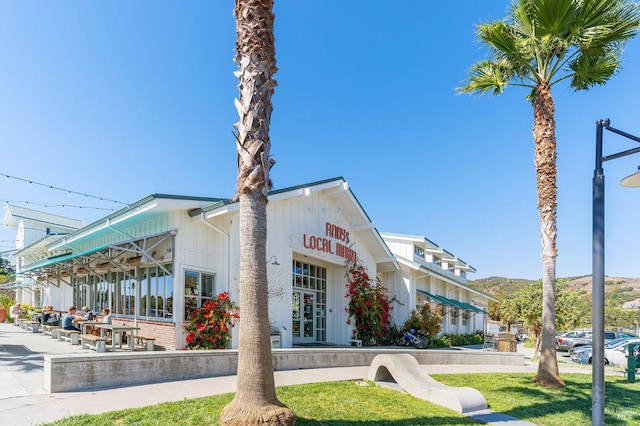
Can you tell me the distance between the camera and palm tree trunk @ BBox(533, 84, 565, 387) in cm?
1112

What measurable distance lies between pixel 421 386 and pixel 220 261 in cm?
691

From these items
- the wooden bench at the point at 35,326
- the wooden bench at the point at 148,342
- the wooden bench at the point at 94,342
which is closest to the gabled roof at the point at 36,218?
the wooden bench at the point at 35,326

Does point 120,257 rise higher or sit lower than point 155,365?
higher

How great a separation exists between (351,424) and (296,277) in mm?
10592

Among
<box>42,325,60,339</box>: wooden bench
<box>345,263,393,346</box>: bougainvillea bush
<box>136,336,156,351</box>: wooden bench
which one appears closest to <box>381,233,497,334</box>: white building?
<box>345,263,393,346</box>: bougainvillea bush

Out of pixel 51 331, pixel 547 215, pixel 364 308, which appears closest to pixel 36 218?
pixel 51 331

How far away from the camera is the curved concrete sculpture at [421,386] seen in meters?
8.27

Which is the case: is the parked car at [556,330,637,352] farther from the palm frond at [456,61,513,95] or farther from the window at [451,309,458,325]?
the palm frond at [456,61,513,95]

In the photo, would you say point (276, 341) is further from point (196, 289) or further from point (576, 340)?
point (576, 340)

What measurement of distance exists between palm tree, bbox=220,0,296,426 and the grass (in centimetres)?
95

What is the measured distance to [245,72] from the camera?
21.3 feet

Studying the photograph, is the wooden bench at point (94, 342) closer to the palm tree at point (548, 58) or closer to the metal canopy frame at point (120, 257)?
the metal canopy frame at point (120, 257)

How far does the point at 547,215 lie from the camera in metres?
11.5

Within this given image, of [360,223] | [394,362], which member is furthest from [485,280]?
[394,362]
